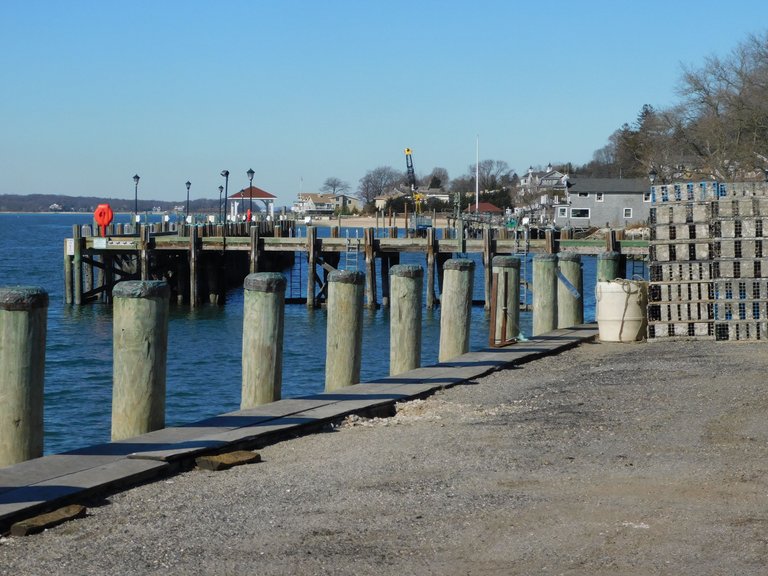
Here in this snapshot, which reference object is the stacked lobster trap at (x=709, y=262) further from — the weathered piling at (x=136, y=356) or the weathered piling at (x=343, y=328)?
the weathered piling at (x=136, y=356)

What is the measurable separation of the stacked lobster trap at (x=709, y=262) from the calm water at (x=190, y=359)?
8631mm

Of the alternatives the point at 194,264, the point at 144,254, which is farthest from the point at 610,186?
the point at 144,254

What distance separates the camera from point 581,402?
36.4 feet

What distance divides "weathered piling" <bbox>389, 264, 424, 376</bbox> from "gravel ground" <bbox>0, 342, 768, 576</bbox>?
9.35 feet

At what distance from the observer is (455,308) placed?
15.0 m

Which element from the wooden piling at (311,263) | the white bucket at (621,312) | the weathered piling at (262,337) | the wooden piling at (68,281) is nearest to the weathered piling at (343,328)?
the weathered piling at (262,337)

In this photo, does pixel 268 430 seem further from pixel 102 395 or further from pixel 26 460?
pixel 102 395

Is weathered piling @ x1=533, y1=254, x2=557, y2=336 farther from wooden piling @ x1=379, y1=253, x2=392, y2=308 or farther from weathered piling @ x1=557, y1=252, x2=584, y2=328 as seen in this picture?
wooden piling @ x1=379, y1=253, x2=392, y2=308

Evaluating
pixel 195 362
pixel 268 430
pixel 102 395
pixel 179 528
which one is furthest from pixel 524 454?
pixel 195 362

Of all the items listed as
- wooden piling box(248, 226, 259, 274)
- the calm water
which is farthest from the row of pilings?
wooden piling box(248, 226, 259, 274)

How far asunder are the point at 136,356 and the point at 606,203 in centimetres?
10517

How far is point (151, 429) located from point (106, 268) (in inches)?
1776

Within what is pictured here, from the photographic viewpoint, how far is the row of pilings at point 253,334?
850 centimetres

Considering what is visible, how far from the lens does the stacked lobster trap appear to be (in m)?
16.5
